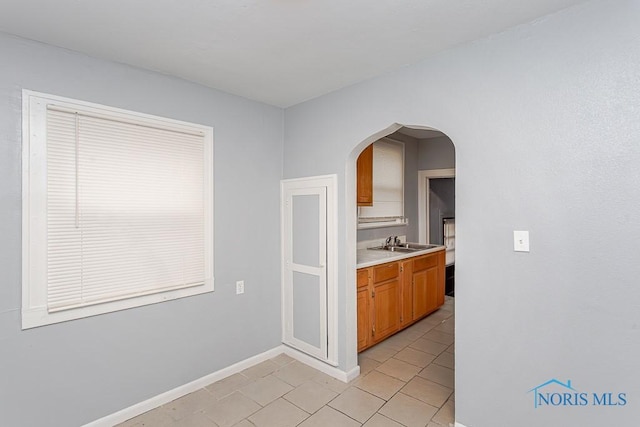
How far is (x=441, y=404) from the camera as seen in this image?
2416 mm

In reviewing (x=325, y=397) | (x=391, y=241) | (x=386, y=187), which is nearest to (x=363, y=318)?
(x=325, y=397)

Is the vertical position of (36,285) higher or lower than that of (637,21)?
lower

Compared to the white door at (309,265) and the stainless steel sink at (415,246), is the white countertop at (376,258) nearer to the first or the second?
the stainless steel sink at (415,246)

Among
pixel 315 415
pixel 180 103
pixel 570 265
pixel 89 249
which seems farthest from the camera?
pixel 180 103

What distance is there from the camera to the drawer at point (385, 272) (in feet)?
10.9

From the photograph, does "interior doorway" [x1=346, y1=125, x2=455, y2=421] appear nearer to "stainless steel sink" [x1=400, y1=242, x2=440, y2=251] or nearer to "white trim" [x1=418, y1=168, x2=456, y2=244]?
"white trim" [x1=418, y1=168, x2=456, y2=244]

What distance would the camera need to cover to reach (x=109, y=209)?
7.39 ft

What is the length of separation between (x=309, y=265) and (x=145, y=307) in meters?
1.45

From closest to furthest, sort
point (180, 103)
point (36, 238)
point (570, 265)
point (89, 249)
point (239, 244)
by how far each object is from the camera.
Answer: point (570, 265) < point (36, 238) < point (89, 249) < point (180, 103) < point (239, 244)

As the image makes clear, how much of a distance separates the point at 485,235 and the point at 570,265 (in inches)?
17.9

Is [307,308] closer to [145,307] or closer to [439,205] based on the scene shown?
[145,307]

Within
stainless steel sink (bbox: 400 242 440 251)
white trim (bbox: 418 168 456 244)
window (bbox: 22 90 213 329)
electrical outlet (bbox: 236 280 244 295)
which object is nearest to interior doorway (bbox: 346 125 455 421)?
white trim (bbox: 418 168 456 244)

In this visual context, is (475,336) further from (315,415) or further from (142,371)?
(142,371)

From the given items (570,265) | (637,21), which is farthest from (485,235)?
(637,21)
